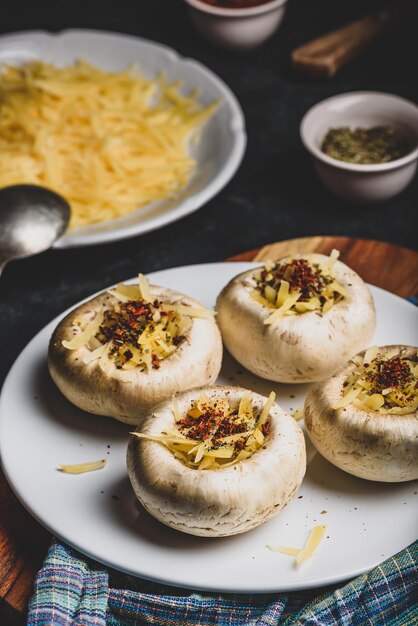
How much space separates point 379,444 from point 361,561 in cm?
28

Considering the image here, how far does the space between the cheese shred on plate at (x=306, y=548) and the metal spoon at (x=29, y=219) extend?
156cm

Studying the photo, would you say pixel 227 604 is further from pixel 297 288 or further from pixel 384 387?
pixel 297 288

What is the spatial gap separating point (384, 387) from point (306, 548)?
45 cm

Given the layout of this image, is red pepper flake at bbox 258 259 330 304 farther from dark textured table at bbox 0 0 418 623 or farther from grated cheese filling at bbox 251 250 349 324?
dark textured table at bbox 0 0 418 623

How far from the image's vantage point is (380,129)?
3.72m

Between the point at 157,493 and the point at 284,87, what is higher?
the point at 157,493

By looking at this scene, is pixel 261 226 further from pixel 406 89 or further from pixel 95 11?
pixel 95 11

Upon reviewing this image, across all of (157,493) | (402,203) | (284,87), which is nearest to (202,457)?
(157,493)

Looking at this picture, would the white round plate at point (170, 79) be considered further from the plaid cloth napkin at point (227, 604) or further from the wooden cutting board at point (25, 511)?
the plaid cloth napkin at point (227, 604)

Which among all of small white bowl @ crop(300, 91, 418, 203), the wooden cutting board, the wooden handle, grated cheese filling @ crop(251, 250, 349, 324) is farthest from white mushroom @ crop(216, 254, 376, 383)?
the wooden handle

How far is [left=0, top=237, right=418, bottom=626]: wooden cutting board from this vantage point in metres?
2.05

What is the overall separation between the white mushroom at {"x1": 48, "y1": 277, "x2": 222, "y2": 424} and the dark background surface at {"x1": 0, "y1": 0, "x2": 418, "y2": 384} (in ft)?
2.23

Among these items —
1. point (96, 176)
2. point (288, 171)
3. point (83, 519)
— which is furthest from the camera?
point (288, 171)

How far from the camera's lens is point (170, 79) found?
414 centimetres
